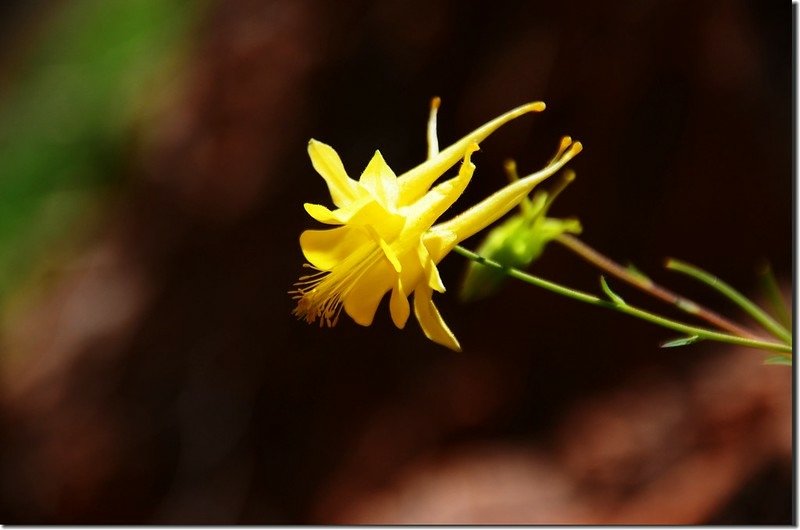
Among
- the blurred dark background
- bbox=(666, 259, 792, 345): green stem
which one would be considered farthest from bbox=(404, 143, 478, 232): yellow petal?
the blurred dark background

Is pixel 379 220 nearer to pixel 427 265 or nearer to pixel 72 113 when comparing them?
pixel 427 265

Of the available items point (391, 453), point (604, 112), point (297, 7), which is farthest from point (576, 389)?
point (297, 7)

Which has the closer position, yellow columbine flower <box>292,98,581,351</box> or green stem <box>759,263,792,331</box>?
yellow columbine flower <box>292,98,581,351</box>

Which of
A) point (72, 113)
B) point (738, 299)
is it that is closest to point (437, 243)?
point (738, 299)

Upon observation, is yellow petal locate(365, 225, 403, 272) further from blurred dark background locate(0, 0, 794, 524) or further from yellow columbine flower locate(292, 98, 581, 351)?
blurred dark background locate(0, 0, 794, 524)

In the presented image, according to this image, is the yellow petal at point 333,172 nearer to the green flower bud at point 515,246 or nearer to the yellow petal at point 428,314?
the yellow petal at point 428,314

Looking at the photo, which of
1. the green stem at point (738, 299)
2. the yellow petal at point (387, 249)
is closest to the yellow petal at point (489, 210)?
the yellow petal at point (387, 249)
